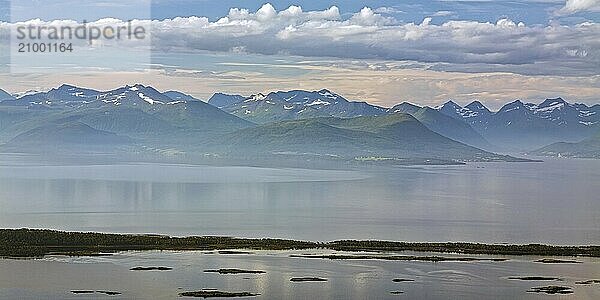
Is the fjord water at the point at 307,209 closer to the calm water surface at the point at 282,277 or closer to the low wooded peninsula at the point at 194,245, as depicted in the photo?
the low wooded peninsula at the point at 194,245

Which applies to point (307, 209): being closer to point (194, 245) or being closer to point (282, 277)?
point (194, 245)

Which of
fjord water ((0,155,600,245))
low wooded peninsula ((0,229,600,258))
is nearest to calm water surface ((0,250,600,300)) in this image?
low wooded peninsula ((0,229,600,258))

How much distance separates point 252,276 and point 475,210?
7524 cm

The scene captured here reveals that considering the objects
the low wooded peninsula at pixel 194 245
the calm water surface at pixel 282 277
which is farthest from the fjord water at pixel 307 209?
the calm water surface at pixel 282 277

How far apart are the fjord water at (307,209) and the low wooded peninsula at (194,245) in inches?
456

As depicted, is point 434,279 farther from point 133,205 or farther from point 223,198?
point 223,198

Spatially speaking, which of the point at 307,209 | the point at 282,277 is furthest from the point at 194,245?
the point at 307,209

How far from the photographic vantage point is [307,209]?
122 m

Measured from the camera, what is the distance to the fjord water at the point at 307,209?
92125mm

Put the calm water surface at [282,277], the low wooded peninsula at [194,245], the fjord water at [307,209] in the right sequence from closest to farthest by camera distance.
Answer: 1. the calm water surface at [282,277]
2. the low wooded peninsula at [194,245]
3. the fjord water at [307,209]

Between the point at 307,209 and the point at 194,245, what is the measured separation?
5129 centimetres

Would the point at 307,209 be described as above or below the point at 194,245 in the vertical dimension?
below

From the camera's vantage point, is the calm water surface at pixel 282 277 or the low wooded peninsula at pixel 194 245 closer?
the calm water surface at pixel 282 277

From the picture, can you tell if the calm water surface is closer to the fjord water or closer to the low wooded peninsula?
the low wooded peninsula
